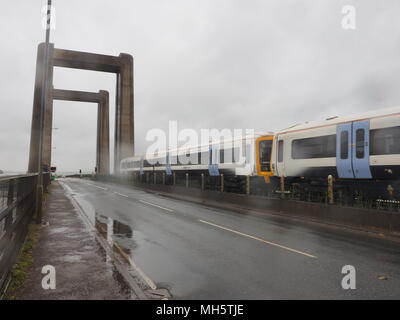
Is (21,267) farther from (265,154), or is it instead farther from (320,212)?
(265,154)

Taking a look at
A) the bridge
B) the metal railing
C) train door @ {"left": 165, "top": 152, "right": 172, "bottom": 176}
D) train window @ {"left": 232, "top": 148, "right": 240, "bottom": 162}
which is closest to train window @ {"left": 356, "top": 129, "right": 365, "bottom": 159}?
the bridge

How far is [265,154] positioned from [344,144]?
5757mm

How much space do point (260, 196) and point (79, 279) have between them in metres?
12.6

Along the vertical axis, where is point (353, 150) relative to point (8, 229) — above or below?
above

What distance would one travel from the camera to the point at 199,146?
27484mm

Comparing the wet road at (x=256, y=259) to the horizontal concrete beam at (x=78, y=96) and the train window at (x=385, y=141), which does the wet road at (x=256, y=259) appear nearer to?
the train window at (x=385, y=141)

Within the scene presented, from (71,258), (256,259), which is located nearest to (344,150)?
(256,259)

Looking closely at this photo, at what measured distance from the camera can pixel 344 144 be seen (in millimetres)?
13820

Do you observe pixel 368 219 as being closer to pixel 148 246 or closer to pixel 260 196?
pixel 260 196

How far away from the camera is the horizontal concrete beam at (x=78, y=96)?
319 ft

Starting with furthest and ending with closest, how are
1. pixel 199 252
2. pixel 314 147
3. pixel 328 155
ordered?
1. pixel 314 147
2. pixel 328 155
3. pixel 199 252

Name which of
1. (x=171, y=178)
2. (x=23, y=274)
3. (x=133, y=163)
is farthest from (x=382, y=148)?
(x=133, y=163)

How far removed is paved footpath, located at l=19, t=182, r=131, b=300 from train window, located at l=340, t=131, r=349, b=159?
10.6 m

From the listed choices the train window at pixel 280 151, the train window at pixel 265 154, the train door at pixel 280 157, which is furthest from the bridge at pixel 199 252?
the train window at pixel 265 154
